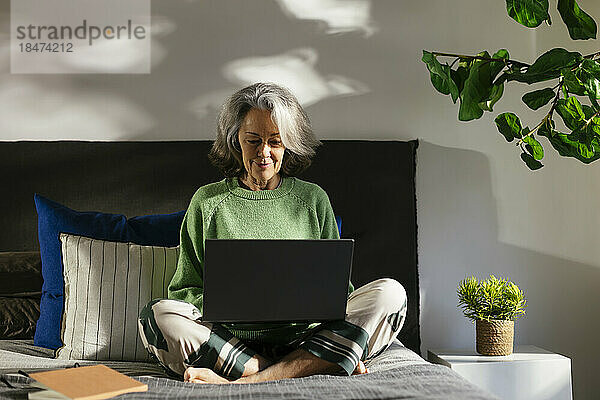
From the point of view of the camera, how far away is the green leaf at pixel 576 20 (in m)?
2.41

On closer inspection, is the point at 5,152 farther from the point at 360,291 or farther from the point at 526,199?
the point at 526,199

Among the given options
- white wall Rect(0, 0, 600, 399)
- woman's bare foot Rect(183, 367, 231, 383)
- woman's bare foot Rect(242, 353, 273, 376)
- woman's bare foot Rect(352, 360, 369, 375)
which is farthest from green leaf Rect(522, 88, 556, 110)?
woman's bare foot Rect(183, 367, 231, 383)

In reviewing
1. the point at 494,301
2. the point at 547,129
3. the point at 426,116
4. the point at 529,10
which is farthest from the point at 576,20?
the point at 494,301

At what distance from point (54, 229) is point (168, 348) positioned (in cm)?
78

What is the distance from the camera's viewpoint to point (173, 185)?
9.68 ft

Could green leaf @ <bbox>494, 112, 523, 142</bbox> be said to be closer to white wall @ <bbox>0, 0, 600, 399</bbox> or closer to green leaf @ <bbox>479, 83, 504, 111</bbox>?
Result: green leaf @ <bbox>479, 83, 504, 111</bbox>

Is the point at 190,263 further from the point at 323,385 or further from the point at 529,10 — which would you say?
the point at 529,10

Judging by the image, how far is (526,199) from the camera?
122 inches

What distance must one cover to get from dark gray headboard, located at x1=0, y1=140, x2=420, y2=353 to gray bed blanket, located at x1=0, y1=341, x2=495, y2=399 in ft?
2.68

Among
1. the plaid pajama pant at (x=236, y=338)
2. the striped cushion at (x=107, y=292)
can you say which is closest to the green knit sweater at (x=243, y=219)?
the striped cushion at (x=107, y=292)

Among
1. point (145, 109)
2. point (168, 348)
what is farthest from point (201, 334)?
point (145, 109)

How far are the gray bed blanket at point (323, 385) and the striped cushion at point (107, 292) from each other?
0.49 ft

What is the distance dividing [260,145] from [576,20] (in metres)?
1.11

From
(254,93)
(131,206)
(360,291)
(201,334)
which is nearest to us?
(201,334)
